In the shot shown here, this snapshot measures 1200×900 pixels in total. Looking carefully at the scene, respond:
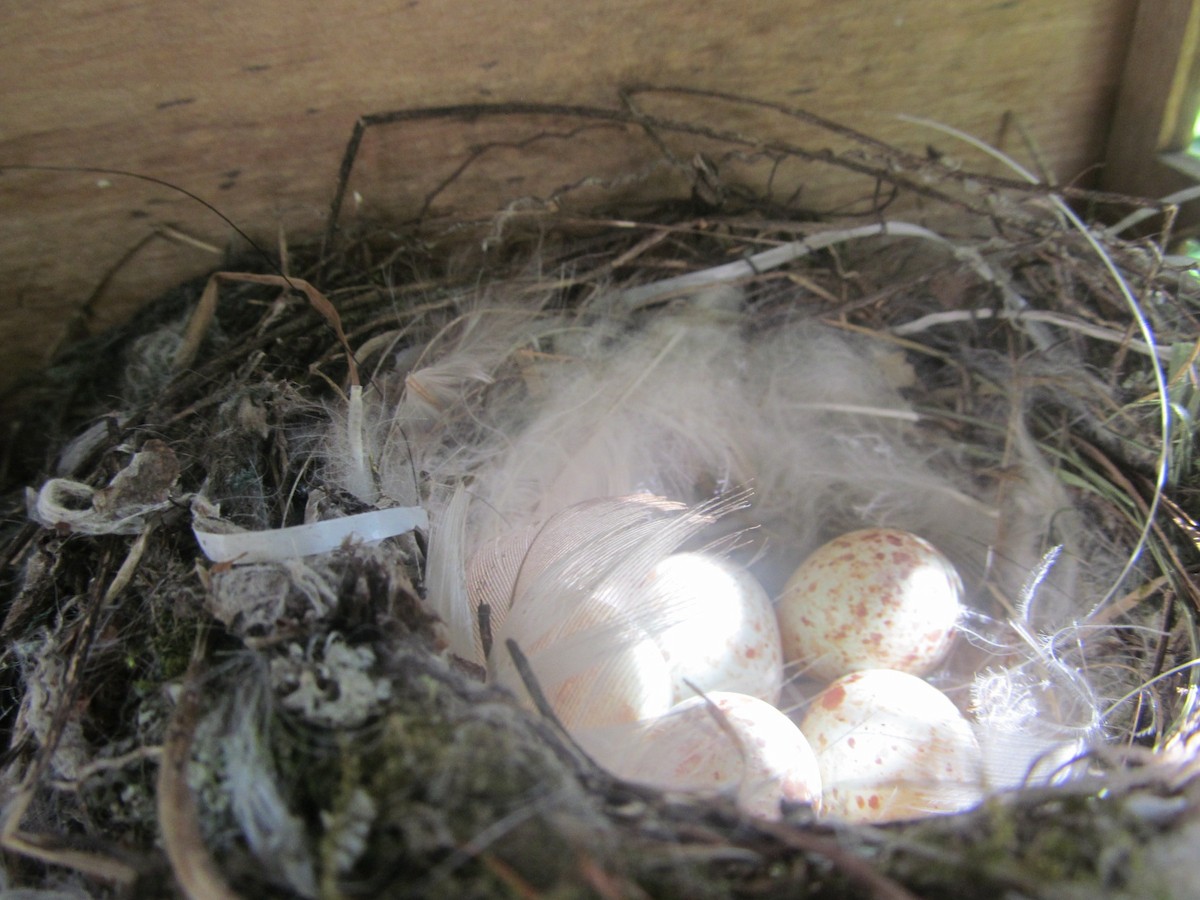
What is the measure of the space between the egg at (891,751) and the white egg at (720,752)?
0.03 meters

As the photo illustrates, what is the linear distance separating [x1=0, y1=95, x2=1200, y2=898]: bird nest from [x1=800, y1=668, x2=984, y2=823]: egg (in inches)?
2.8

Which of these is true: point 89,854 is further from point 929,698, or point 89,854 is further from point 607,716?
point 929,698

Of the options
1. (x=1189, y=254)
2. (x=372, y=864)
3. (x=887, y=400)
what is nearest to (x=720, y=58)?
(x=887, y=400)

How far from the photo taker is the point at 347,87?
93cm

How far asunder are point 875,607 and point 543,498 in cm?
39

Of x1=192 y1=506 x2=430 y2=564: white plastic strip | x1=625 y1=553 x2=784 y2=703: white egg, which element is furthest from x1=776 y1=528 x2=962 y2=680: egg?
x1=192 y1=506 x2=430 y2=564: white plastic strip

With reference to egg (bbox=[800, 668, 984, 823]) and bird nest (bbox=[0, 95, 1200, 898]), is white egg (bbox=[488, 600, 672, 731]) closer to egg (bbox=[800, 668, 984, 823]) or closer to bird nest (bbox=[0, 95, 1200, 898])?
bird nest (bbox=[0, 95, 1200, 898])

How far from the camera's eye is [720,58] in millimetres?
982

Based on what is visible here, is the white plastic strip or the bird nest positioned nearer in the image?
the bird nest

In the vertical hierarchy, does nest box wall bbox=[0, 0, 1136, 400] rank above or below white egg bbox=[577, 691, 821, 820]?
above

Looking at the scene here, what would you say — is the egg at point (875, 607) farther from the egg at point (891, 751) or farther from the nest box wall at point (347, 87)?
the nest box wall at point (347, 87)

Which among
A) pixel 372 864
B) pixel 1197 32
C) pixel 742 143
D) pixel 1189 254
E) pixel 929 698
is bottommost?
pixel 929 698

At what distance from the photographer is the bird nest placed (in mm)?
462

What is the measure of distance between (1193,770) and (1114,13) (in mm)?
907
